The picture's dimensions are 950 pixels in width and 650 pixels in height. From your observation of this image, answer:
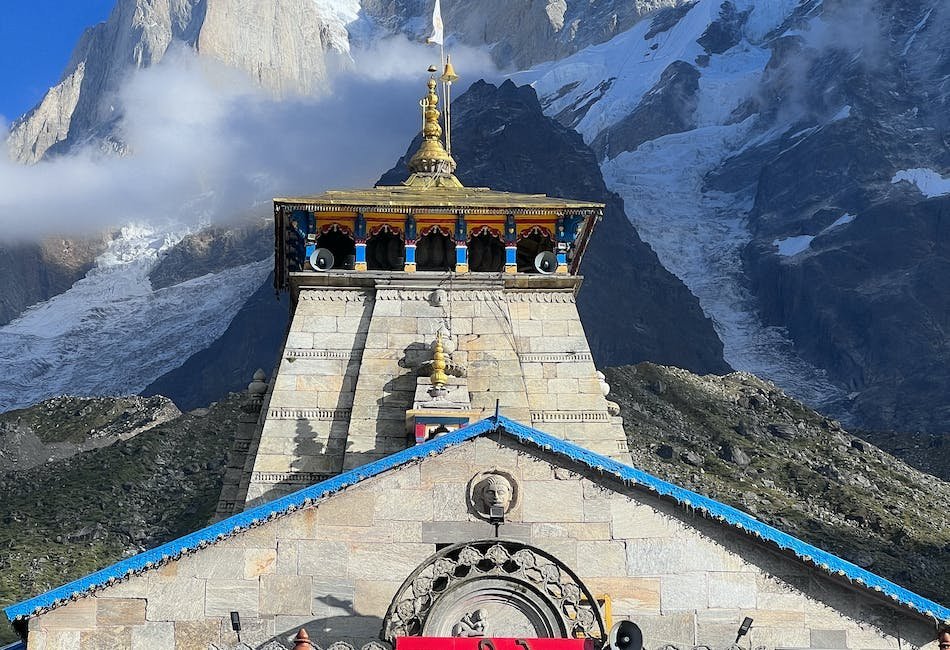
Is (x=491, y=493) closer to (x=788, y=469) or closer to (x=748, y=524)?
(x=748, y=524)

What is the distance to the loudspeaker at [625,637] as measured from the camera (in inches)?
748

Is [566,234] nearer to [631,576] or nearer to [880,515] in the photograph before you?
[631,576]

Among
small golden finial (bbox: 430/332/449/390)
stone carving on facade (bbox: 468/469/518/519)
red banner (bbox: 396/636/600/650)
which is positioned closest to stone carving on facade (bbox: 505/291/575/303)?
small golden finial (bbox: 430/332/449/390)

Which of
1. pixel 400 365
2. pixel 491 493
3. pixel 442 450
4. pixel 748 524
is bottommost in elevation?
pixel 748 524

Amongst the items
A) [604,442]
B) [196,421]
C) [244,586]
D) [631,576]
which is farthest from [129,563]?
[196,421]

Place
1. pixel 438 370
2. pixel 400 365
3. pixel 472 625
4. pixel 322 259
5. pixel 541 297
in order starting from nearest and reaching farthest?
pixel 472 625, pixel 438 370, pixel 400 365, pixel 541 297, pixel 322 259

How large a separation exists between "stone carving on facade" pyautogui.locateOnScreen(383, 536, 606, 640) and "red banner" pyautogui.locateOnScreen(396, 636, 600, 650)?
10.0 inches

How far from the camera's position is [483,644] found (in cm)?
1883

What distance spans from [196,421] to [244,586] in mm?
102855

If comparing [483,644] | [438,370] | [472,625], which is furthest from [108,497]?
[483,644]

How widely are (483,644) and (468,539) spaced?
7.95 feet

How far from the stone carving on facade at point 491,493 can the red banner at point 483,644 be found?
8.76 ft

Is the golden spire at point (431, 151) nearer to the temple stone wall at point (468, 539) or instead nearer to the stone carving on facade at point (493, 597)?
the temple stone wall at point (468, 539)

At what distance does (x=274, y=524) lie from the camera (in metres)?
21.0
